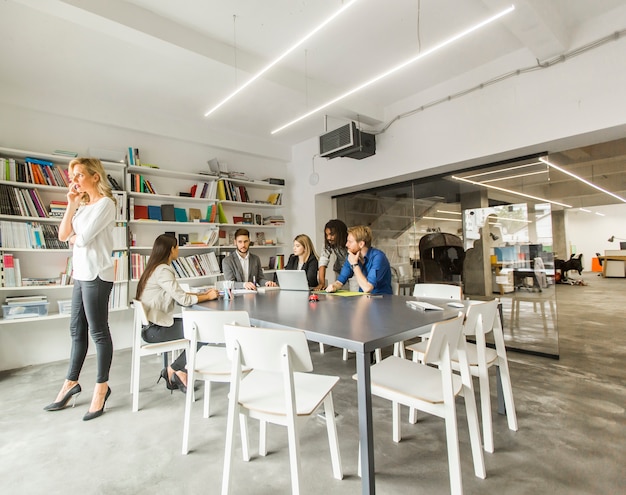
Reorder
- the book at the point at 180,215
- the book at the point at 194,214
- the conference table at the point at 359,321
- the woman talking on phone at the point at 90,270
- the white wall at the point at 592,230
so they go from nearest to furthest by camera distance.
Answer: the conference table at the point at 359,321, the woman talking on phone at the point at 90,270, the book at the point at 180,215, the book at the point at 194,214, the white wall at the point at 592,230

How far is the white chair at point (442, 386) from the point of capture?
1396 mm

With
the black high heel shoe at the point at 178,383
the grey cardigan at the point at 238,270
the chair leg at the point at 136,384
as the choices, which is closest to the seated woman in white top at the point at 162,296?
the black high heel shoe at the point at 178,383

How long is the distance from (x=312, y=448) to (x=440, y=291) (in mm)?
1592

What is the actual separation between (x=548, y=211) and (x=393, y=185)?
6.39ft

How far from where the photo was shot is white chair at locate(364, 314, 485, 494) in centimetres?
140

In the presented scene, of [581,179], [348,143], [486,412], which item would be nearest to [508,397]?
[486,412]

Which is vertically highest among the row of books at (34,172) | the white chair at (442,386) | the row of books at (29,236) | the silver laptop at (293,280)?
the row of books at (34,172)

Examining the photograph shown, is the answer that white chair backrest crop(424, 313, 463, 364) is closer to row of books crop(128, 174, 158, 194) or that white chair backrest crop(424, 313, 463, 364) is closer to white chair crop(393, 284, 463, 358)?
white chair crop(393, 284, 463, 358)

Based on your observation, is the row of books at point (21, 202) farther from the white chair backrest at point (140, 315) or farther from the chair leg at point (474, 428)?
the chair leg at point (474, 428)

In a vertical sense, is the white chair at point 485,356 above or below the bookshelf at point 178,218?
below

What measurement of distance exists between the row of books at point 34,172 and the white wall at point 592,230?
15647 mm

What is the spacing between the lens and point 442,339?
1411mm

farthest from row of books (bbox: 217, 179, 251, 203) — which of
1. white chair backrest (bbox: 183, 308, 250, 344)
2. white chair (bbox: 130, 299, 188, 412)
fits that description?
white chair backrest (bbox: 183, 308, 250, 344)

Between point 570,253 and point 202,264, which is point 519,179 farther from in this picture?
point 570,253
